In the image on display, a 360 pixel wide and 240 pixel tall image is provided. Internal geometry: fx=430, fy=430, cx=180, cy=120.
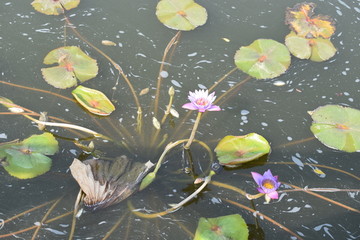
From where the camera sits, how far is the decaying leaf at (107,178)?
228 centimetres

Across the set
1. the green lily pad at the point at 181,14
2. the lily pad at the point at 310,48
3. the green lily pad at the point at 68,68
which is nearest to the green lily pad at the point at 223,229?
the green lily pad at the point at 68,68

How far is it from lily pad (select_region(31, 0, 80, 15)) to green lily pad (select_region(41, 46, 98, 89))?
1.78 feet

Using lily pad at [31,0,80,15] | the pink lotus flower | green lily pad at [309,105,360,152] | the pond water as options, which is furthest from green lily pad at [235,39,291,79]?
lily pad at [31,0,80,15]

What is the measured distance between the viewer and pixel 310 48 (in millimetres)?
3244

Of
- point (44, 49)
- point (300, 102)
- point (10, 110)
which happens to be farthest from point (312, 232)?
point (44, 49)

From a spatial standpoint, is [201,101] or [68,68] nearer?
[201,101]

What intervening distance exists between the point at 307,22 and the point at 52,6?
6.64ft

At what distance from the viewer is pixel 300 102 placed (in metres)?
3.01

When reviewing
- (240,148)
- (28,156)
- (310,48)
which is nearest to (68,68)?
(28,156)

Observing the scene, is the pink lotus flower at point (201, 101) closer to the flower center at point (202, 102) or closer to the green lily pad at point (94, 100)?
the flower center at point (202, 102)

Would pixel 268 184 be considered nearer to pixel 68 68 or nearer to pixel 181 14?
pixel 68 68

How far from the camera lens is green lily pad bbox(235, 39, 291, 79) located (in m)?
3.04

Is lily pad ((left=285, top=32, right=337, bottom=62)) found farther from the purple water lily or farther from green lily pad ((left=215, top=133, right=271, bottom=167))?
the purple water lily

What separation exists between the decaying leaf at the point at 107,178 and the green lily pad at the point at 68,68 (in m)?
0.68
